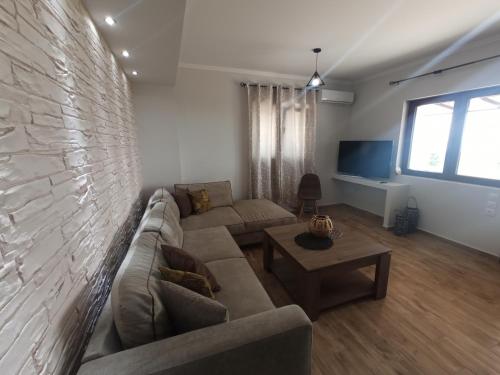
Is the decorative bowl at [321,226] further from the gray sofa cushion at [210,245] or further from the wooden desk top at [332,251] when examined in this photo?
the gray sofa cushion at [210,245]

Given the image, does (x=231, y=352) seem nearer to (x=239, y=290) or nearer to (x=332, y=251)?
(x=239, y=290)

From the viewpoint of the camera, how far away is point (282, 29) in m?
2.30

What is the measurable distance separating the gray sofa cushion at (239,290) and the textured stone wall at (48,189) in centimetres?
70

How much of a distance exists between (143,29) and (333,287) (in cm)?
261

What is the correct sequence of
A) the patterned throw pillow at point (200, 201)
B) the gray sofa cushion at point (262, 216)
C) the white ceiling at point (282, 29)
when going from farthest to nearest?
the patterned throw pillow at point (200, 201), the gray sofa cushion at point (262, 216), the white ceiling at point (282, 29)

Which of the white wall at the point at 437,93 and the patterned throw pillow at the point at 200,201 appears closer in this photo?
the white wall at the point at 437,93

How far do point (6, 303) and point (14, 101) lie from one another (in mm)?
571

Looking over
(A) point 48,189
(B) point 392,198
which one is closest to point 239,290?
(A) point 48,189

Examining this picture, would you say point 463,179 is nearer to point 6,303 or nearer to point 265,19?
point 265,19

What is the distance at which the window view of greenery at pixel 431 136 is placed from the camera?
302 cm

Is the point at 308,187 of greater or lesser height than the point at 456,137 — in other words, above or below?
below

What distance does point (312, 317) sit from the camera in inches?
66.4

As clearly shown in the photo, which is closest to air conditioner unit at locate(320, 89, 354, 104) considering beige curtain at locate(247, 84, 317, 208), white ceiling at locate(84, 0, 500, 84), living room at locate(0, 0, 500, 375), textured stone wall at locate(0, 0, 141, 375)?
living room at locate(0, 0, 500, 375)

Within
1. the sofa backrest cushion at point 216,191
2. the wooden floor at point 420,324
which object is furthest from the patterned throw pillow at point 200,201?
the wooden floor at point 420,324
